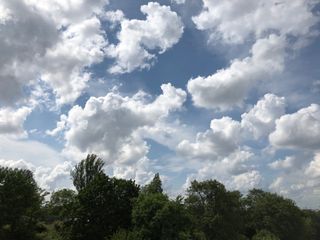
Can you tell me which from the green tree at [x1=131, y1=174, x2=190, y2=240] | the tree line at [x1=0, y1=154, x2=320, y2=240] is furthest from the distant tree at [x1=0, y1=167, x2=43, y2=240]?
the green tree at [x1=131, y1=174, x2=190, y2=240]

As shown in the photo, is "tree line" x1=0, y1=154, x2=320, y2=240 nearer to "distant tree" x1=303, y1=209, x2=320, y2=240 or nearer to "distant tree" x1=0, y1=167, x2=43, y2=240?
"distant tree" x1=0, y1=167, x2=43, y2=240

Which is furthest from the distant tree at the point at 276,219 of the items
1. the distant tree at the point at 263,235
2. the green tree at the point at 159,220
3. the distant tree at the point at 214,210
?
the green tree at the point at 159,220

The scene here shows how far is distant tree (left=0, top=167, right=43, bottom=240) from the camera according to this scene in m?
75.1

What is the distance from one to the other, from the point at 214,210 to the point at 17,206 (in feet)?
131

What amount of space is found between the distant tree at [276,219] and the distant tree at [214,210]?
1112 inches

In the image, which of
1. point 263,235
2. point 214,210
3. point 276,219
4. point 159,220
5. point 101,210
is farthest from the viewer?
point 276,219

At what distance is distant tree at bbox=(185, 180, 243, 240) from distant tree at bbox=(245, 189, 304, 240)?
28.3 meters

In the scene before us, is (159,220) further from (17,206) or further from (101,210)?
(17,206)

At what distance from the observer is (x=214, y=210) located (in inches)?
3561

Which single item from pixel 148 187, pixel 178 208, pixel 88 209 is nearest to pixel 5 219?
pixel 88 209

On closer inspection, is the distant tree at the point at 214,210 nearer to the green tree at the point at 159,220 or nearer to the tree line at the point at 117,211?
the tree line at the point at 117,211

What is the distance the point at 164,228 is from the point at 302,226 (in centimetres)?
7313

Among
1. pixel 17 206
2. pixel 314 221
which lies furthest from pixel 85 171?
pixel 314 221

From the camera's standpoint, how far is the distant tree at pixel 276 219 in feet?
388
